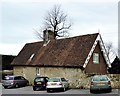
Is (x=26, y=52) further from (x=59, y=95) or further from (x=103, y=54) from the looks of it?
(x=59, y=95)

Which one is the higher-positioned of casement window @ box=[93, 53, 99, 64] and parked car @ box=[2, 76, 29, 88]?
casement window @ box=[93, 53, 99, 64]

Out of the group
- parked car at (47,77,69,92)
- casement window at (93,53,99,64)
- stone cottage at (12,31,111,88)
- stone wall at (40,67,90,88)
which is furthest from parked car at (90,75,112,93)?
casement window at (93,53,99,64)

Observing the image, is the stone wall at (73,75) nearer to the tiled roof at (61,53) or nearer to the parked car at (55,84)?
the tiled roof at (61,53)

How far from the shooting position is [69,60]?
1326 inches

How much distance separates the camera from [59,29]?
197ft

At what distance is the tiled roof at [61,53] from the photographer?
33188 millimetres

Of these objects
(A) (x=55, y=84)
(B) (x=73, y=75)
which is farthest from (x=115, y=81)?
(A) (x=55, y=84)

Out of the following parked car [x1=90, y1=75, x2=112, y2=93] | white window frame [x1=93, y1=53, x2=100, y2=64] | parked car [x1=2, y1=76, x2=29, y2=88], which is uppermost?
white window frame [x1=93, y1=53, x2=100, y2=64]

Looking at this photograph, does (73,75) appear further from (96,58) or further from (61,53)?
(61,53)

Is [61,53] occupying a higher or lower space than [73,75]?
higher

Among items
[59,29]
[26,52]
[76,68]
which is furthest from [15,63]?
[59,29]

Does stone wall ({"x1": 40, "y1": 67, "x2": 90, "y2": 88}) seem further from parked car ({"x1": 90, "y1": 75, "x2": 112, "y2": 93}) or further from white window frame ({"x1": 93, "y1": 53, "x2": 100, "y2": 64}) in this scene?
parked car ({"x1": 90, "y1": 75, "x2": 112, "y2": 93})

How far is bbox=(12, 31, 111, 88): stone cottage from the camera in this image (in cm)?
3188

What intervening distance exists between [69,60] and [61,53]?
3.11 m
